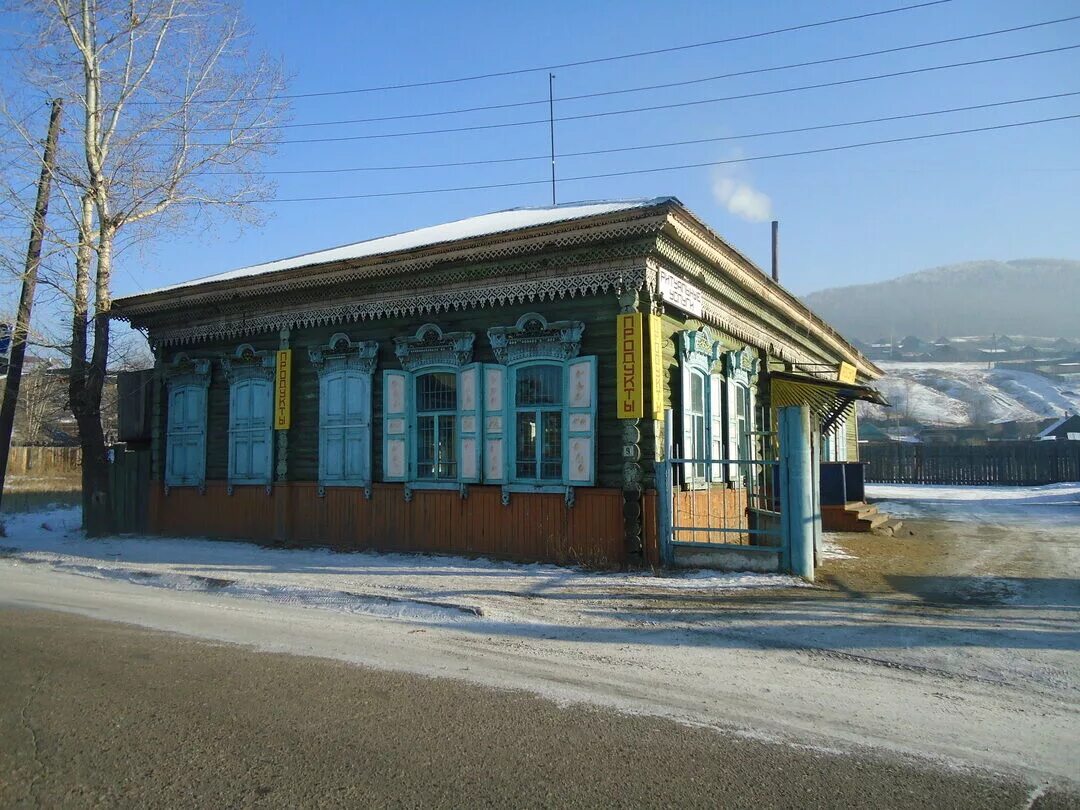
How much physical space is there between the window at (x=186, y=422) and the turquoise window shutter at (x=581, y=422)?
821 centimetres

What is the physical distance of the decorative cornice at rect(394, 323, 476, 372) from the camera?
11.9 metres

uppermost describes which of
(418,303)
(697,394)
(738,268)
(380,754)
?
(738,268)

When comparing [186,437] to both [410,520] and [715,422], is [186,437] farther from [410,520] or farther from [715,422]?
[715,422]

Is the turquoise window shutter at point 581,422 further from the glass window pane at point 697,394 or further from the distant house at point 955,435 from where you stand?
the distant house at point 955,435

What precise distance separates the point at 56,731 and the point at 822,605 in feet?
22.3

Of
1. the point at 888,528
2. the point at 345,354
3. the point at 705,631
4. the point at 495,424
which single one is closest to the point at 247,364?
the point at 345,354

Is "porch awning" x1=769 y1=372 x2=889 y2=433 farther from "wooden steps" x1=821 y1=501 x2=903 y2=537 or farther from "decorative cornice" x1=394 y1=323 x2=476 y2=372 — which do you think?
"decorative cornice" x1=394 y1=323 x2=476 y2=372

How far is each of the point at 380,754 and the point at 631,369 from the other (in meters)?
6.90

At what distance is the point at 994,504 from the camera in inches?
906

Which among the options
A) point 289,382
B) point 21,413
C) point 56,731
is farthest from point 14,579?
point 21,413

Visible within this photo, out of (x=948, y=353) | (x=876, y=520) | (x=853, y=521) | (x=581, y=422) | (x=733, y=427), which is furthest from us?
(x=948, y=353)

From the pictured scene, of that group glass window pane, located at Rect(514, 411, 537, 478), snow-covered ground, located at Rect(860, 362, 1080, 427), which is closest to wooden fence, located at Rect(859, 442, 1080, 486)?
glass window pane, located at Rect(514, 411, 537, 478)

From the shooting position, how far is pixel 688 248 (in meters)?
11.1

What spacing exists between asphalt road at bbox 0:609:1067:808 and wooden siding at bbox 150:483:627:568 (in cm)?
518
